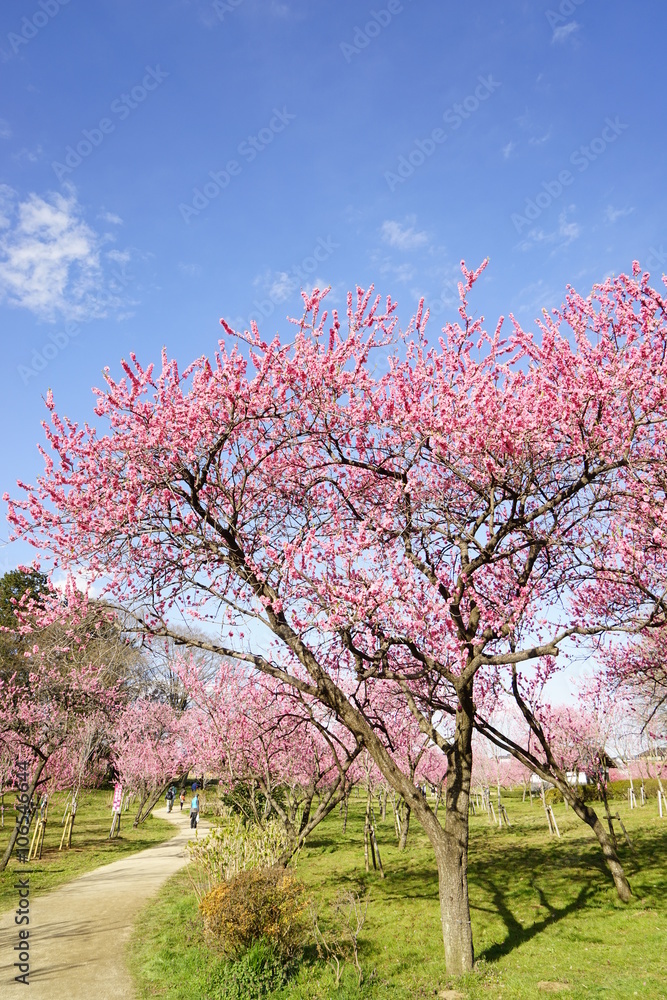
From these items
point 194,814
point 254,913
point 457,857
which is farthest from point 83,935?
point 194,814

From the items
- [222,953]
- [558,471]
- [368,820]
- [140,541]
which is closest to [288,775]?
[368,820]

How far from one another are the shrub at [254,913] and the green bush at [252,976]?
0.13m

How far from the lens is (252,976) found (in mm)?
7086

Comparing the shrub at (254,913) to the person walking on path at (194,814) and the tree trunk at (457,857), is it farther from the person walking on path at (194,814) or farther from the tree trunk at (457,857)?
the person walking on path at (194,814)

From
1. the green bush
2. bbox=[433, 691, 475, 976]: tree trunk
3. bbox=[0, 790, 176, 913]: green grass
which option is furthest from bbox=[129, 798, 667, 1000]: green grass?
bbox=[0, 790, 176, 913]: green grass

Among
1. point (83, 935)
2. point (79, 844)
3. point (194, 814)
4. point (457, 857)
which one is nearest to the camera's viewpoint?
point (457, 857)

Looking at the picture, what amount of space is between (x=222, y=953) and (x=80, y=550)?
574 centimetres

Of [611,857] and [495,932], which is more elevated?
[611,857]

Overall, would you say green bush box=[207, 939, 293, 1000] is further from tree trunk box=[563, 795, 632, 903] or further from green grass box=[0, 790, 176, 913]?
green grass box=[0, 790, 176, 913]

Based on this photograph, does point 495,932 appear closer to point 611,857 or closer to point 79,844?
point 611,857

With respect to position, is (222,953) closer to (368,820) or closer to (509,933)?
(509,933)

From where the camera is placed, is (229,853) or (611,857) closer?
→ (229,853)

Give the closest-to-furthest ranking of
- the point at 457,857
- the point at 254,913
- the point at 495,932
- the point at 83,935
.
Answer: the point at 254,913 → the point at 457,857 → the point at 495,932 → the point at 83,935

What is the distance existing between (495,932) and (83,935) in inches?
263
